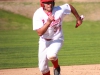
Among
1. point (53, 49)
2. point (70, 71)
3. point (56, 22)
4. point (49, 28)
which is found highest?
point (56, 22)

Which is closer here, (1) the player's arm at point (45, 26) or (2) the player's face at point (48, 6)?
(1) the player's arm at point (45, 26)

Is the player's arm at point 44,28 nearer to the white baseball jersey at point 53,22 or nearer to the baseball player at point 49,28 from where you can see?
the baseball player at point 49,28

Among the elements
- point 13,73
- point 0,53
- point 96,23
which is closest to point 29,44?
point 0,53

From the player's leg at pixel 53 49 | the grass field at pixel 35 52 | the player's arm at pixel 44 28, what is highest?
the player's arm at pixel 44 28

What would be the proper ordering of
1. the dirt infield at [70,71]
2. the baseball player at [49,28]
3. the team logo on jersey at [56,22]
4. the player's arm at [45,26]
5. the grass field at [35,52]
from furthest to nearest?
the grass field at [35,52] < the dirt infield at [70,71] < the team logo on jersey at [56,22] < the baseball player at [49,28] < the player's arm at [45,26]

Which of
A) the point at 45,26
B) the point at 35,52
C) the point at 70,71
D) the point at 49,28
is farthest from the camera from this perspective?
the point at 35,52

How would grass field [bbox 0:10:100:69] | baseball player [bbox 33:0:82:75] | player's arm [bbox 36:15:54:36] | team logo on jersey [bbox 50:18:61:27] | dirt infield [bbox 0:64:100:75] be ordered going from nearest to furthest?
player's arm [bbox 36:15:54:36], baseball player [bbox 33:0:82:75], team logo on jersey [bbox 50:18:61:27], dirt infield [bbox 0:64:100:75], grass field [bbox 0:10:100:69]

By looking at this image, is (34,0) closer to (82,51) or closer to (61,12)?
(82,51)

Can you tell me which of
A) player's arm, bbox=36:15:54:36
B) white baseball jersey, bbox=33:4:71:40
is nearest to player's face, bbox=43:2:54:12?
white baseball jersey, bbox=33:4:71:40

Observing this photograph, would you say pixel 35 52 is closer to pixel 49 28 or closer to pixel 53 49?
pixel 53 49

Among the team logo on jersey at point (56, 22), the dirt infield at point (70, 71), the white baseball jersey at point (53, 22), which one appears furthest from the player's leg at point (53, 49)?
the dirt infield at point (70, 71)

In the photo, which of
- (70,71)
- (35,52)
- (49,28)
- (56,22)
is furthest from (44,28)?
(35,52)

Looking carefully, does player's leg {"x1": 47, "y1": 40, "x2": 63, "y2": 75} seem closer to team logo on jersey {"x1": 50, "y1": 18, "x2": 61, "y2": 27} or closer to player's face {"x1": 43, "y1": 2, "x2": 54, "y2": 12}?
team logo on jersey {"x1": 50, "y1": 18, "x2": 61, "y2": 27}

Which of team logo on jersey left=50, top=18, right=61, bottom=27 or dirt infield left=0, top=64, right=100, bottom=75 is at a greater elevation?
team logo on jersey left=50, top=18, right=61, bottom=27
